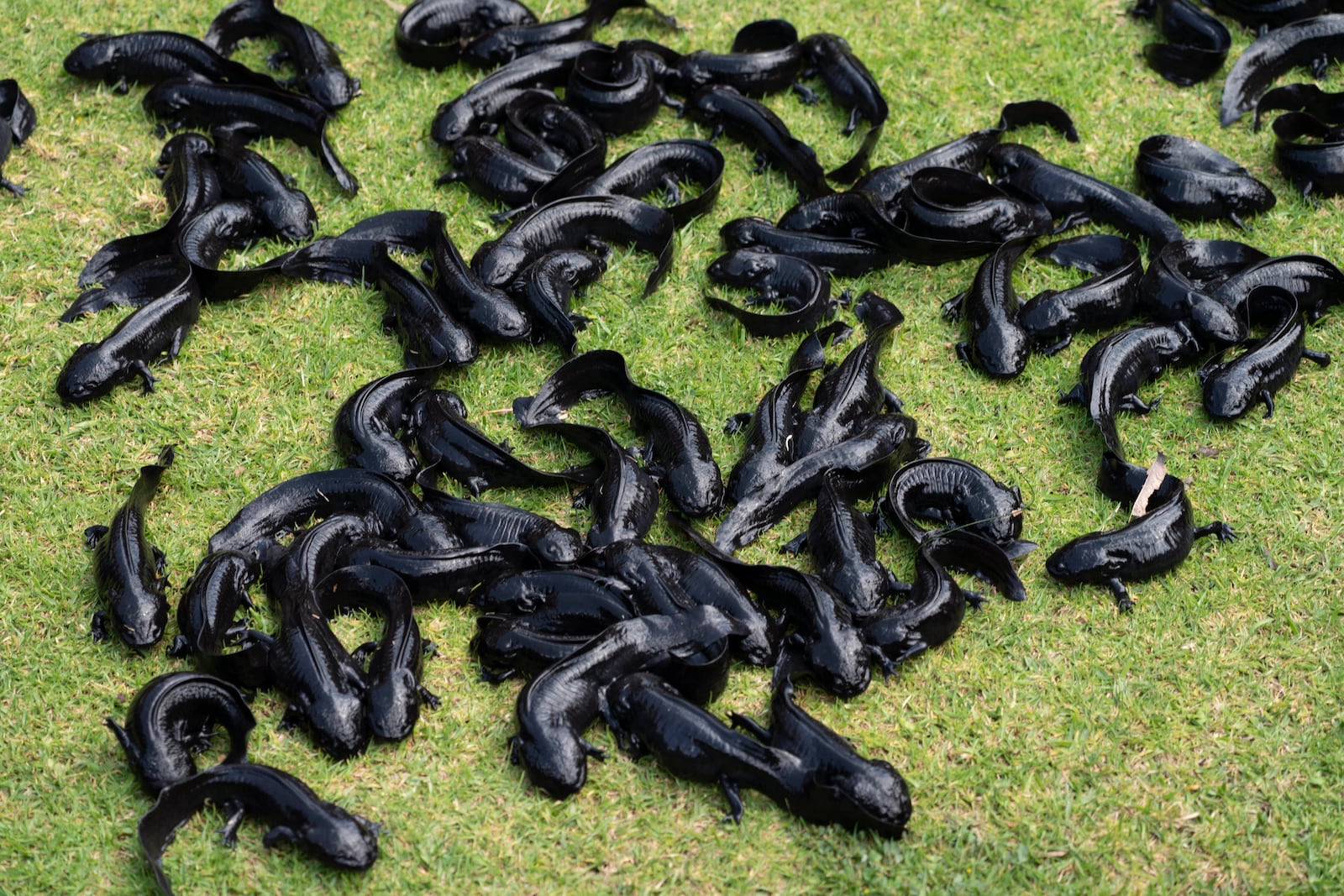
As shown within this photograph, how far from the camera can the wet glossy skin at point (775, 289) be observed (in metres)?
7.37

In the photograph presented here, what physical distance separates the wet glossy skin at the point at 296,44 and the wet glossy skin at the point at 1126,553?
6069 millimetres

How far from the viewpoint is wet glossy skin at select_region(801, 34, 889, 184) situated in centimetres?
841

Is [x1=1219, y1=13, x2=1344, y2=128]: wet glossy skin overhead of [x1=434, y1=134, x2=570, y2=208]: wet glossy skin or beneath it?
overhead

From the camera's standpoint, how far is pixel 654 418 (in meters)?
6.75

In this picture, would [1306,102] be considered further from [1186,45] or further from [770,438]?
[770,438]

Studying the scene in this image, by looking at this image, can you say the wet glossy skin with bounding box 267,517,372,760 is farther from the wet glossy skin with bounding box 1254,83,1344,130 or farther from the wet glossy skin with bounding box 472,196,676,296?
the wet glossy skin with bounding box 1254,83,1344,130

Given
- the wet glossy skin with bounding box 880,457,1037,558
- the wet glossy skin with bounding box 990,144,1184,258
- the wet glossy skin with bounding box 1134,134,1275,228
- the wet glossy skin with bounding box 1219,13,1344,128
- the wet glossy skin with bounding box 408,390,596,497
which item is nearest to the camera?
the wet glossy skin with bounding box 880,457,1037,558

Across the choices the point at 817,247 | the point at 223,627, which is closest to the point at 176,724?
the point at 223,627

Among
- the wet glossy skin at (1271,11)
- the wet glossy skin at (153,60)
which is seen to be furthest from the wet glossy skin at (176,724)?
the wet glossy skin at (1271,11)

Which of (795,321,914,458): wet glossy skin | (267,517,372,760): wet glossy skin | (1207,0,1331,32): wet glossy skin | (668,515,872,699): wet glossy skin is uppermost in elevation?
(1207,0,1331,32): wet glossy skin

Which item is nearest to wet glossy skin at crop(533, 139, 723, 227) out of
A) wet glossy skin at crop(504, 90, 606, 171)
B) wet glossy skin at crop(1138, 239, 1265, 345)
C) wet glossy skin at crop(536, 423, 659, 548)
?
wet glossy skin at crop(504, 90, 606, 171)

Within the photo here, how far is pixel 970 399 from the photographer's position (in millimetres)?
7109

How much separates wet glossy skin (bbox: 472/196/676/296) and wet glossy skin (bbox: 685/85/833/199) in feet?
3.32

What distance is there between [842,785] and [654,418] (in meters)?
2.46
